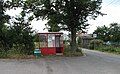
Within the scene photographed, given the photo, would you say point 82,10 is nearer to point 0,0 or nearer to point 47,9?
point 47,9

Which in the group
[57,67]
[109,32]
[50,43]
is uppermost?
[109,32]

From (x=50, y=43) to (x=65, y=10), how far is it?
15.4 feet

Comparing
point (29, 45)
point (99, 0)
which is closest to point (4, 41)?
point (29, 45)

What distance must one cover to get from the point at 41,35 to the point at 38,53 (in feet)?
14.6

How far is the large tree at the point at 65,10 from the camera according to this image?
39906 millimetres

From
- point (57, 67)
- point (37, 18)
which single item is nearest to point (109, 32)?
point (37, 18)

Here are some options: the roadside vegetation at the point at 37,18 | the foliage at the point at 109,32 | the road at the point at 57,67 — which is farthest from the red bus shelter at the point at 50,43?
the foliage at the point at 109,32

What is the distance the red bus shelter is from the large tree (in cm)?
220

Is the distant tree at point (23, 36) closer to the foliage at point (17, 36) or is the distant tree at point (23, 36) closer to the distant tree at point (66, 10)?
the foliage at point (17, 36)

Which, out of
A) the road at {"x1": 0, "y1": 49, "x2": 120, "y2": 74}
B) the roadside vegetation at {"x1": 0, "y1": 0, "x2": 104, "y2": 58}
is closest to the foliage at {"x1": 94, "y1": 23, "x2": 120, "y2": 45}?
the roadside vegetation at {"x1": 0, "y1": 0, "x2": 104, "y2": 58}

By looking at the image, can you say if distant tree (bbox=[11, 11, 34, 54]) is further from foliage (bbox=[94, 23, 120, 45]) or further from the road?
foliage (bbox=[94, 23, 120, 45])

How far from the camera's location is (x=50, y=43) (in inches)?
1532

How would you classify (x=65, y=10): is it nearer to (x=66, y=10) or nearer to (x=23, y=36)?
(x=66, y=10)

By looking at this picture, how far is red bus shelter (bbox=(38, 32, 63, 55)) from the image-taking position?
3856 centimetres
